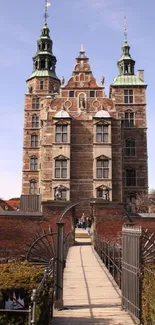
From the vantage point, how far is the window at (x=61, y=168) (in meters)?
37.8

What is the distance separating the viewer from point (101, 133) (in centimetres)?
3859

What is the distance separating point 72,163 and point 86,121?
4525mm

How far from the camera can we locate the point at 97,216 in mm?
24422

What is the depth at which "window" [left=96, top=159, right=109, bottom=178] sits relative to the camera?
37.7 metres

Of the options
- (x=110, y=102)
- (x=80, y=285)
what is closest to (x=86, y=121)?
(x=110, y=102)

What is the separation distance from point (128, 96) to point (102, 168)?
11147 mm

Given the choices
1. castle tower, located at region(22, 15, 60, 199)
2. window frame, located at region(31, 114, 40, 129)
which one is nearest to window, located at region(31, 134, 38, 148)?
castle tower, located at region(22, 15, 60, 199)

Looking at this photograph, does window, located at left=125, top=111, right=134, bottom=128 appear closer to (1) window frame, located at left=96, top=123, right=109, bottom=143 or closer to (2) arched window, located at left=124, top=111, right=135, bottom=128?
(2) arched window, located at left=124, top=111, right=135, bottom=128

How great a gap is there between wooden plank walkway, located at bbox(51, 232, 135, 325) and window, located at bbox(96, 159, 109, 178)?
71.9ft

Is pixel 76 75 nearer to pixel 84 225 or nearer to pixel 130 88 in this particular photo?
pixel 130 88

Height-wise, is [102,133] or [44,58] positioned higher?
[44,58]

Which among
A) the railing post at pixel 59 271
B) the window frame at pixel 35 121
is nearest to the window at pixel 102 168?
the window frame at pixel 35 121

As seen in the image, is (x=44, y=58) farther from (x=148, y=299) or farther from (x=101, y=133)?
(x=148, y=299)

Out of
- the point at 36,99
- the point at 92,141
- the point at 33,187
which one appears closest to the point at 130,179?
the point at 92,141
